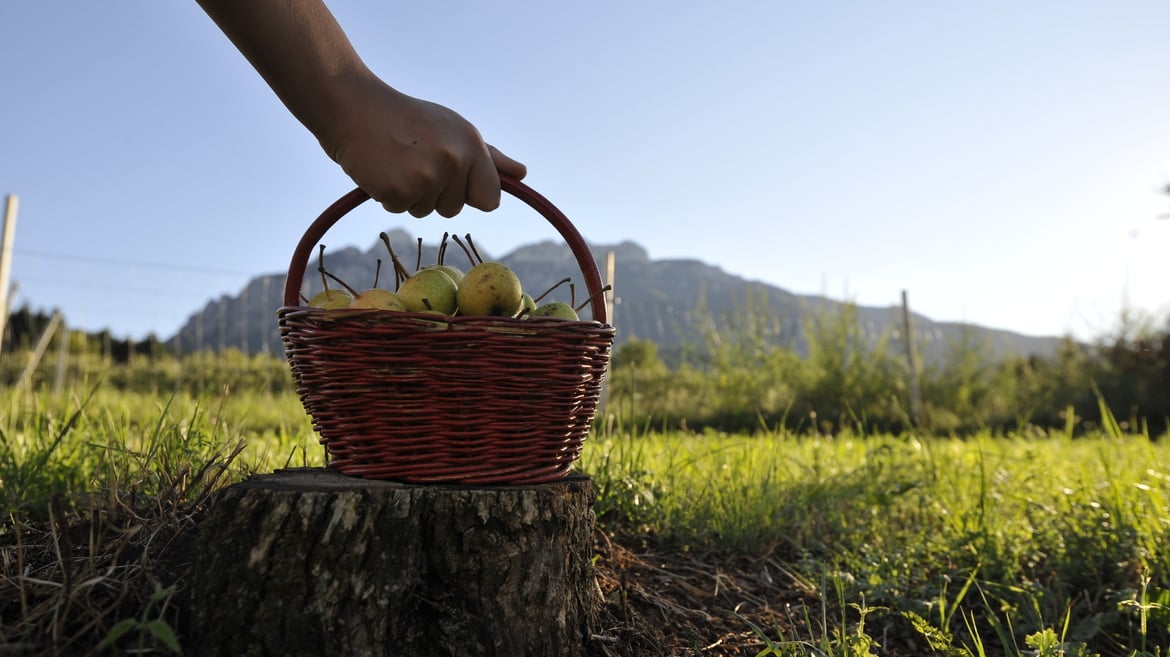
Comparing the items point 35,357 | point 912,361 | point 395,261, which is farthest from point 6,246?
point 912,361

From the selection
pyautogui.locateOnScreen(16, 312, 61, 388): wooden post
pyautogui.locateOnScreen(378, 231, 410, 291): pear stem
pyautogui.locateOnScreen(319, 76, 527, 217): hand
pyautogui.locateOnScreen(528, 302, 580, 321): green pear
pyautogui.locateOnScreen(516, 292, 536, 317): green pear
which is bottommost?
pyautogui.locateOnScreen(16, 312, 61, 388): wooden post

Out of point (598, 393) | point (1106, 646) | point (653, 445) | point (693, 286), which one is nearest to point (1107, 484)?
point (1106, 646)

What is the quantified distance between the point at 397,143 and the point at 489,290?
0.37m

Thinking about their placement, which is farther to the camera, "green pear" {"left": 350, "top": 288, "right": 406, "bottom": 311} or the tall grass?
the tall grass

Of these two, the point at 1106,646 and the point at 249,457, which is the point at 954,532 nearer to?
the point at 1106,646

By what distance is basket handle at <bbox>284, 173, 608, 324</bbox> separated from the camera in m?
1.74

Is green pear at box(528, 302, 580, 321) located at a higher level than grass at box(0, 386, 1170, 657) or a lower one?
higher

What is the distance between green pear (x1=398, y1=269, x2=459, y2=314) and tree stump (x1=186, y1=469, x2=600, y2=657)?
396 mm

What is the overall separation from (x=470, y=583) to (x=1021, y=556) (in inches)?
87.0

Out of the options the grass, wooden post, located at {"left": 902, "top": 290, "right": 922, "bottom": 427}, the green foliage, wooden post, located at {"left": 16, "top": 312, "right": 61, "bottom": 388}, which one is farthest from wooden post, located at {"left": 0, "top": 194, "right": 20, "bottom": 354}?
wooden post, located at {"left": 902, "top": 290, "right": 922, "bottom": 427}

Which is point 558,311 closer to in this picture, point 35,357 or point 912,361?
point 35,357

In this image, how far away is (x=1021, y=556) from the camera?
107 inches

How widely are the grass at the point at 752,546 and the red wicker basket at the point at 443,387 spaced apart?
424mm

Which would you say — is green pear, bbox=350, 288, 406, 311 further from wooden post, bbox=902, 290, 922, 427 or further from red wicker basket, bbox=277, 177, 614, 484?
wooden post, bbox=902, 290, 922, 427
